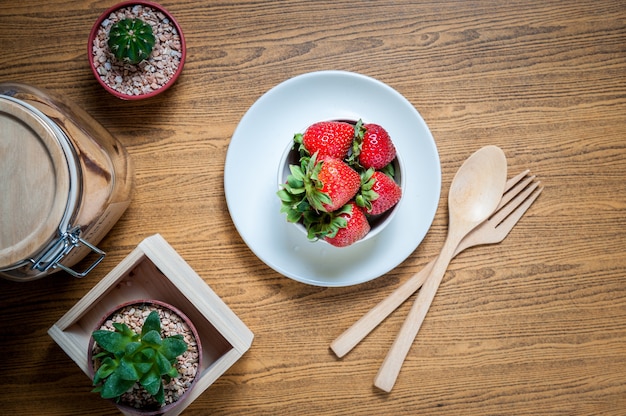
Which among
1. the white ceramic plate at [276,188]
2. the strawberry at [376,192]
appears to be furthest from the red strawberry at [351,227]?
the white ceramic plate at [276,188]

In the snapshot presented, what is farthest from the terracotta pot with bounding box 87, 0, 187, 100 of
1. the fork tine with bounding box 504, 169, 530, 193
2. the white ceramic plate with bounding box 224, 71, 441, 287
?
the fork tine with bounding box 504, 169, 530, 193

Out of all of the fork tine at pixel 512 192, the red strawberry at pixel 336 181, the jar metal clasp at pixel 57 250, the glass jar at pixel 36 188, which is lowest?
the fork tine at pixel 512 192

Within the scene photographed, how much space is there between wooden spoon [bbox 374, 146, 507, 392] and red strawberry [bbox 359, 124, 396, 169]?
0.79 feet

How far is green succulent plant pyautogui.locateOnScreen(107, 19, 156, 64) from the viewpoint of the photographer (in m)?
1.02

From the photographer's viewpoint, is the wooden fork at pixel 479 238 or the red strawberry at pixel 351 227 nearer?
the red strawberry at pixel 351 227

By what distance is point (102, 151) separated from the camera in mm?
1003

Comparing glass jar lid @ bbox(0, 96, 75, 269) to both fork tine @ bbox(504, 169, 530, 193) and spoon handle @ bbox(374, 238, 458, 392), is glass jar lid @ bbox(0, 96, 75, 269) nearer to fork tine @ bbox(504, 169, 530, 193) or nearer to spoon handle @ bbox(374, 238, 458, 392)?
spoon handle @ bbox(374, 238, 458, 392)

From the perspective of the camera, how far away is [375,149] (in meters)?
0.93

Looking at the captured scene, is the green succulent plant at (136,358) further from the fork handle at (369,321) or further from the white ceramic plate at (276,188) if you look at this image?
the fork handle at (369,321)

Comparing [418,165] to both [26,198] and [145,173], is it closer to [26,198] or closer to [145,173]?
[145,173]

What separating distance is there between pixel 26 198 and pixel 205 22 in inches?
19.9

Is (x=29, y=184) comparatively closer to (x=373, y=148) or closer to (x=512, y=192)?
(x=373, y=148)

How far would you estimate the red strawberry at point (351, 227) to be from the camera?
0.93 meters

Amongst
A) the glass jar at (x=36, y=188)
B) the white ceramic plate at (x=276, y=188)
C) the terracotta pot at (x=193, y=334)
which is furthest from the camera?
the white ceramic plate at (x=276, y=188)
